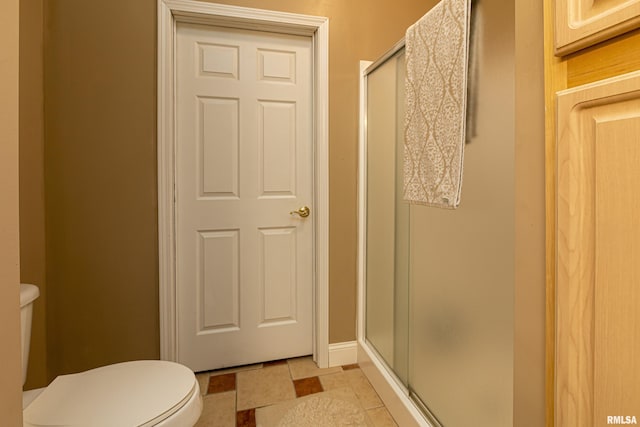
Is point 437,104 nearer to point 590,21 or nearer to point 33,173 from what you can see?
point 590,21

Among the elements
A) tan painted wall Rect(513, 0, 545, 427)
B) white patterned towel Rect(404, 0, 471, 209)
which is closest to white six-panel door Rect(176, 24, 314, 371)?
white patterned towel Rect(404, 0, 471, 209)

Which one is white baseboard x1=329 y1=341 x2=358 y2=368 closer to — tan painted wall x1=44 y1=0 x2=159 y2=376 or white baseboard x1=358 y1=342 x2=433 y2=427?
white baseboard x1=358 y1=342 x2=433 y2=427

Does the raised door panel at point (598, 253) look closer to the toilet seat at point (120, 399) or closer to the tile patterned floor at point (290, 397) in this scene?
the toilet seat at point (120, 399)

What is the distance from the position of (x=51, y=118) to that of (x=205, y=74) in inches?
29.4

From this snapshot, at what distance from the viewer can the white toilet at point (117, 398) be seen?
840 millimetres

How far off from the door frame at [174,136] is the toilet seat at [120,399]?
0.60m

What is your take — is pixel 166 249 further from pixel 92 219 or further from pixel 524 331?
pixel 524 331

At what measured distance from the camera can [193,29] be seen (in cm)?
169

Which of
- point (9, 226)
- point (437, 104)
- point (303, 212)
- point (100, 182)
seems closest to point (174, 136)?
point (100, 182)

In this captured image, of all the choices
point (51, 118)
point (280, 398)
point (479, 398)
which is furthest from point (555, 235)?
point (51, 118)

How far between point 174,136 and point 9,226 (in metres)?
1.15

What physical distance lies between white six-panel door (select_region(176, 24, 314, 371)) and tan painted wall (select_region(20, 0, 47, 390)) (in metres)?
0.58

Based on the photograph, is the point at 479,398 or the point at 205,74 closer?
the point at 479,398

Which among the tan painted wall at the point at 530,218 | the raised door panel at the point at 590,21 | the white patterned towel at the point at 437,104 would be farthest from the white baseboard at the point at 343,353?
the raised door panel at the point at 590,21
